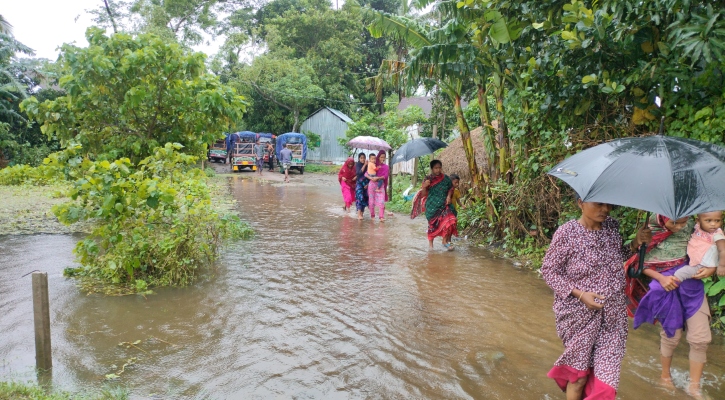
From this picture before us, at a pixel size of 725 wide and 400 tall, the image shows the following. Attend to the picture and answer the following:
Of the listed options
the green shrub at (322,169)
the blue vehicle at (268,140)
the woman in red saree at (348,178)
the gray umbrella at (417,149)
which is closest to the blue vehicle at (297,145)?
the green shrub at (322,169)

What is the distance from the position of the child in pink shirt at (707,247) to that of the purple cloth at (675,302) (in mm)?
73

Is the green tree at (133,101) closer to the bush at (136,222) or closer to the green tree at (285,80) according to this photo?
the bush at (136,222)

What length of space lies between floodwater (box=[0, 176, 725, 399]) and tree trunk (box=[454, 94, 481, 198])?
6.09 ft

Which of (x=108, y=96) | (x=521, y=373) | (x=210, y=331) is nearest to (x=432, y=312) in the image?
(x=521, y=373)

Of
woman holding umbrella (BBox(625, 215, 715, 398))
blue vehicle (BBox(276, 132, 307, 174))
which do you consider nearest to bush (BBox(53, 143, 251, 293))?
woman holding umbrella (BBox(625, 215, 715, 398))

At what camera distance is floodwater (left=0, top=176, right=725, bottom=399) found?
12.5 ft

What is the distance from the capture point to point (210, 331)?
15.8ft

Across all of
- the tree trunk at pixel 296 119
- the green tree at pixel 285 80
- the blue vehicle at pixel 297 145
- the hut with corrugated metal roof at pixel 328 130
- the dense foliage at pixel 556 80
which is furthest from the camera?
the tree trunk at pixel 296 119

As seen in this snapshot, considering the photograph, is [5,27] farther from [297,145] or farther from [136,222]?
[136,222]

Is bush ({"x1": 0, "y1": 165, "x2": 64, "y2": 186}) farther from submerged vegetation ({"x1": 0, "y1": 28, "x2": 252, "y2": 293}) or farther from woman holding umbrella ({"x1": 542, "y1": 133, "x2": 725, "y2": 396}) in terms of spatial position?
woman holding umbrella ({"x1": 542, "y1": 133, "x2": 725, "y2": 396})

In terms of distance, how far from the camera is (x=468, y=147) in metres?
9.04

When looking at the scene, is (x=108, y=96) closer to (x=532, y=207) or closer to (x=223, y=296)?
(x=223, y=296)

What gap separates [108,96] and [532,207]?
6711 mm

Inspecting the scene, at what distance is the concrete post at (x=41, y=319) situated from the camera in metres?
3.74
